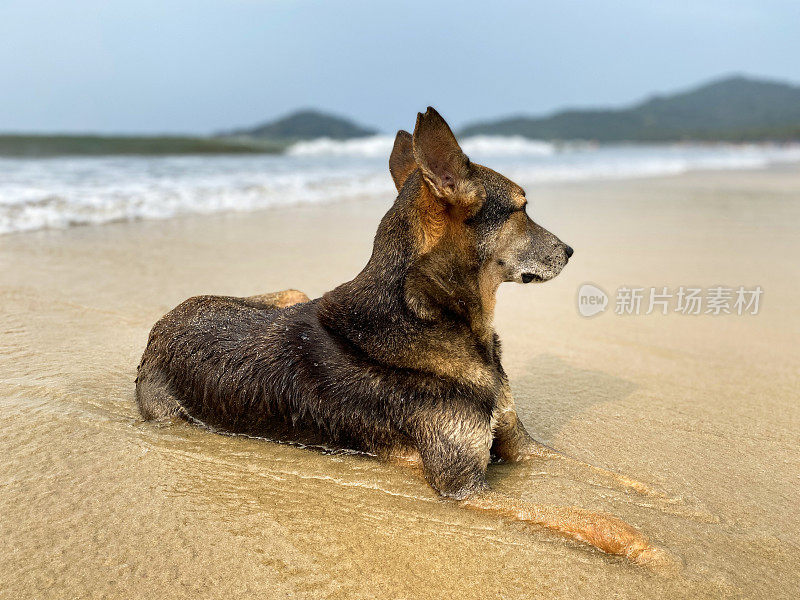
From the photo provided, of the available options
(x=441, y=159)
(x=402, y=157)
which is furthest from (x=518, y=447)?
(x=402, y=157)

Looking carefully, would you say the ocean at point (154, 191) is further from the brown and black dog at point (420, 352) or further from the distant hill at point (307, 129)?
the distant hill at point (307, 129)

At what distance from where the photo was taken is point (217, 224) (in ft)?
38.4

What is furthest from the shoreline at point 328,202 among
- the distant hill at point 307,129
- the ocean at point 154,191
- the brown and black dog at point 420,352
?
the distant hill at point 307,129

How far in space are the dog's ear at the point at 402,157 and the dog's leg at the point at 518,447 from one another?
1391 mm

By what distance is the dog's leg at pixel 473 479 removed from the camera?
304cm

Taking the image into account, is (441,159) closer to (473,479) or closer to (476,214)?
(476,214)

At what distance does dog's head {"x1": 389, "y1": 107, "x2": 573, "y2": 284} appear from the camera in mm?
3166

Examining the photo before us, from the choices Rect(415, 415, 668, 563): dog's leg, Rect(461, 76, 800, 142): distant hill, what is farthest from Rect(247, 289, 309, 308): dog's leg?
Rect(461, 76, 800, 142): distant hill

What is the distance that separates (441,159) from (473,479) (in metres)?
1.59

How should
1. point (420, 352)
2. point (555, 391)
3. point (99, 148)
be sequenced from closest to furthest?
point (420, 352)
point (555, 391)
point (99, 148)

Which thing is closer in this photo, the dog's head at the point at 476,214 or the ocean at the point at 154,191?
the dog's head at the point at 476,214

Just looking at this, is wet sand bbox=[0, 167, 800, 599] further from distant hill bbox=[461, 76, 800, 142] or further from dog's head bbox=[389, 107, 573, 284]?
distant hill bbox=[461, 76, 800, 142]

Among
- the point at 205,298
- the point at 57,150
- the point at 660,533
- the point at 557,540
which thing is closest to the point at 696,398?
the point at 660,533

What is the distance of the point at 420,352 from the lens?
135 inches
